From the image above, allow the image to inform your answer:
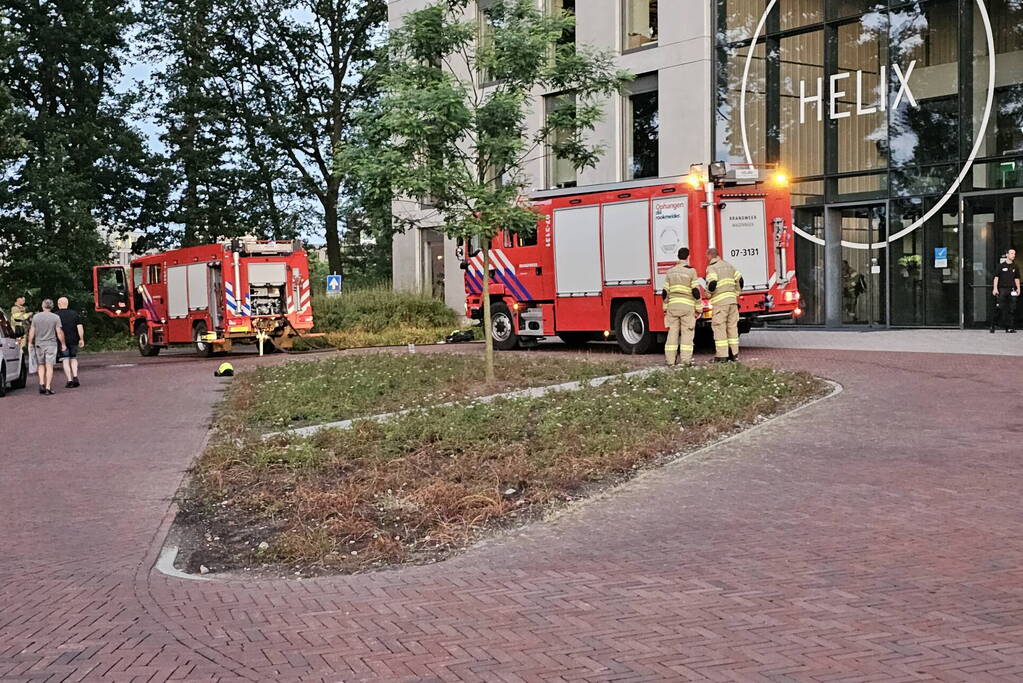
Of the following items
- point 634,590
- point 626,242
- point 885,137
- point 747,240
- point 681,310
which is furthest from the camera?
point 885,137

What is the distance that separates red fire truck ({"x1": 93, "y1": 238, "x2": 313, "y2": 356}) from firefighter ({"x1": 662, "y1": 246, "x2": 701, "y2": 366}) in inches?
546

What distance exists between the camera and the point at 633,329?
21547 mm

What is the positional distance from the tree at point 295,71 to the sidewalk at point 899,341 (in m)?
24.3

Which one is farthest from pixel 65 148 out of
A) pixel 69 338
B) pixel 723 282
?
pixel 723 282

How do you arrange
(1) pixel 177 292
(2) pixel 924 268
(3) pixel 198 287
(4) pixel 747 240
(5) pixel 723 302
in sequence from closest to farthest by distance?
(5) pixel 723 302 < (4) pixel 747 240 < (2) pixel 924 268 < (3) pixel 198 287 < (1) pixel 177 292

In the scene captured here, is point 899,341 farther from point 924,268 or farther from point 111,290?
point 111,290

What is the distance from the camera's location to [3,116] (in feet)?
97.0

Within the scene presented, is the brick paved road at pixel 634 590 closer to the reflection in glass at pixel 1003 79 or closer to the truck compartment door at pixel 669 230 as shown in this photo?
the truck compartment door at pixel 669 230

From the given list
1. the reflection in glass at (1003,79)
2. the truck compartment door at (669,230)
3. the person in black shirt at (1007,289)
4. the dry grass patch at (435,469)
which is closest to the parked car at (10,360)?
the dry grass patch at (435,469)

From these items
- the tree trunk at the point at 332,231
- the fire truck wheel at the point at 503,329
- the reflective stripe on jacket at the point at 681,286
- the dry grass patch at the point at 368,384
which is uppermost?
the tree trunk at the point at 332,231

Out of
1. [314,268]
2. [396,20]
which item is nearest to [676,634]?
[396,20]

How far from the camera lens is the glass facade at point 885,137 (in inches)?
973

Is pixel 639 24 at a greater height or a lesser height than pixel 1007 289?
greater

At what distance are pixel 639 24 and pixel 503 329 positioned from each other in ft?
36.4
